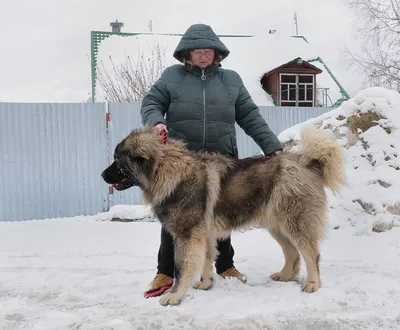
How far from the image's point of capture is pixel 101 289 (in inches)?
151

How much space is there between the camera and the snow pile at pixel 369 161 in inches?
224

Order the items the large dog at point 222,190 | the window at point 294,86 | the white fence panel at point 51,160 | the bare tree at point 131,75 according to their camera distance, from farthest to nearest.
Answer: the window at point 294,86 < the bare tree at point 131,75 < the white fence panel at point 51,160 < the large dog at point 222,190

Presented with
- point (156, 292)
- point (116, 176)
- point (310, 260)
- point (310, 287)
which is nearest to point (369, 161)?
point (310, 260)

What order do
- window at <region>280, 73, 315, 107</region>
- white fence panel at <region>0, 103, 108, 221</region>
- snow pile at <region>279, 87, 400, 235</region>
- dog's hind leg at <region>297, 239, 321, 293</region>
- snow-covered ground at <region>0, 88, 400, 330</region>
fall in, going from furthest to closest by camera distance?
1. window at <region>280, 73, 315, 107</region>
2. white fence panel at <region>0, 103, 108, 221</region>
3. snow pile at <region>279, 87, 400, 235</region>
4. dog's hind leg at <region>297, 239, 321, 293</region>
5. snow-covered ground at <region>0, 88, 400, 330</region>

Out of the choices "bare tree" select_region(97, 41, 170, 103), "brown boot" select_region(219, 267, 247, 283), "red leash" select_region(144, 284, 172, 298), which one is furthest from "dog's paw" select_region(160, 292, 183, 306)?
"bare tree" select_region(97, 41, 170, 103)

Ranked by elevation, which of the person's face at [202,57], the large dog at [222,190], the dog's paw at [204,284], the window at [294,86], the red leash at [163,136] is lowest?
the dog's paw at [204,284]

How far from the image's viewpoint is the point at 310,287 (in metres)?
3.63

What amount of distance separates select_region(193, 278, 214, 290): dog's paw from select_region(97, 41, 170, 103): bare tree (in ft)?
41.2

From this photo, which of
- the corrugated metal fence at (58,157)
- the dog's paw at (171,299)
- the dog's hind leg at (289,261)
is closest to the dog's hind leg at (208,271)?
the dog's paw at (171,299)

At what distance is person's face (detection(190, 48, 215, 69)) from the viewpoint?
390 cm

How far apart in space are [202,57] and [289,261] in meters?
2.17

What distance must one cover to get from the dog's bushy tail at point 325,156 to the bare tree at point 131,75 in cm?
1261

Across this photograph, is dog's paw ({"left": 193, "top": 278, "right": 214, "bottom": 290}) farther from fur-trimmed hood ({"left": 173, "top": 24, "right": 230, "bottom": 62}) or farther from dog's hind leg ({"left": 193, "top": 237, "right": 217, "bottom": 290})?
fur-trimmed hood ({"left": 173, "top": 24, "right": 230, "bottom": 62})

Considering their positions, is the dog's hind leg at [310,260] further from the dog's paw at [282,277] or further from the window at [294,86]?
the window at [294,86]
